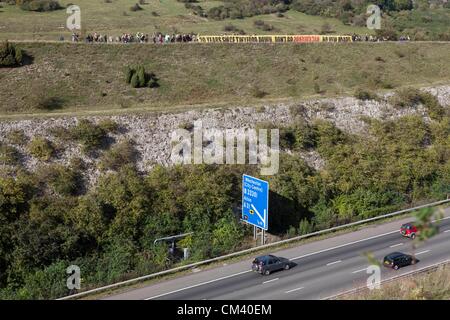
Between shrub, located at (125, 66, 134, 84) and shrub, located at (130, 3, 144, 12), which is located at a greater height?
shrub, located at (130, 3, 144, 12)

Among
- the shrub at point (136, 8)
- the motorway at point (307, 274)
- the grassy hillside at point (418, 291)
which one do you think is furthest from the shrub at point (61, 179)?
the shrub at point (136, 8)

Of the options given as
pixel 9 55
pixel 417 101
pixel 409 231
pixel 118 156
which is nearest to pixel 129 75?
pixel 9 55

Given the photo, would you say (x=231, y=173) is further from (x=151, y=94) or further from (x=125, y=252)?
(x=151, y=94)

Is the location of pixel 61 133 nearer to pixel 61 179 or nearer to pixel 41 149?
pixel 41 149

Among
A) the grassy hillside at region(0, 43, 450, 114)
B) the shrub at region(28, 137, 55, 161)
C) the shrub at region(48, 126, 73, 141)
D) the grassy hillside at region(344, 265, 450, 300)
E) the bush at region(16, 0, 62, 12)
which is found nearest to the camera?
the grassy hillside at region(344, 265, 450, 300)

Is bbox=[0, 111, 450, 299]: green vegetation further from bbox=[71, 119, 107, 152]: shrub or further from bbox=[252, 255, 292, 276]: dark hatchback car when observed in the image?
bbox=[252, 255, 292, 276]: dark hatchback car

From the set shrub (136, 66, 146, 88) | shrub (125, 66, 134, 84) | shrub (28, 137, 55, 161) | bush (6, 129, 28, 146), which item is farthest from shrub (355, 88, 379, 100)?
bush (6, 129, 28, 146)
